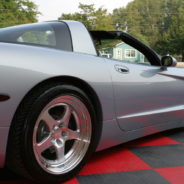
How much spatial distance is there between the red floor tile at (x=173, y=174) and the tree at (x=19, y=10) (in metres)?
40.0

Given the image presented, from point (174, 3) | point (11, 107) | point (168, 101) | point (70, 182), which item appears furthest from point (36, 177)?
point (174, 3)

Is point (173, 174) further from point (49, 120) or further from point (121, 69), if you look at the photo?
point (49, 120)

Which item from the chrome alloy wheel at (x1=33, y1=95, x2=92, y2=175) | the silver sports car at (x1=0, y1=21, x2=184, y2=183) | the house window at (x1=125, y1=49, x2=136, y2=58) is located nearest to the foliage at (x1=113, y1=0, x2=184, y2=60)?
the house window at (x1=125, y1=49, x2=136, y2=58)

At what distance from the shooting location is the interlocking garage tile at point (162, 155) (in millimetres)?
2637

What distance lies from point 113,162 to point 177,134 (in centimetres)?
147

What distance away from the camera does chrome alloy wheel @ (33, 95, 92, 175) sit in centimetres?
203

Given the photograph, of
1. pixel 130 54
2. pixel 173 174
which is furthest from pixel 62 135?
pixel 130 54

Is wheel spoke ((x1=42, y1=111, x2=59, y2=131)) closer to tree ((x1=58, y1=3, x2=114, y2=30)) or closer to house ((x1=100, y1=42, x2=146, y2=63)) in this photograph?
house ((x1=100, y1=42, x2=146, y2=63))

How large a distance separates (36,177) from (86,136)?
0.51 meters

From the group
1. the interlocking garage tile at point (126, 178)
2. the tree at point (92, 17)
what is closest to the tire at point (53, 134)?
the interlocking garage tile at point (126, 178)

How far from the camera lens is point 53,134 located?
6.96ft

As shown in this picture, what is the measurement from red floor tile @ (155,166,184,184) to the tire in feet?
1.88

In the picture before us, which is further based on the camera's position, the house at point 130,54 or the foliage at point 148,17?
the foliage at point 148,17

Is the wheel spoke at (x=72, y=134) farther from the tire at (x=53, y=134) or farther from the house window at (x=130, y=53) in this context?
the house window at (x=130, y=53)
